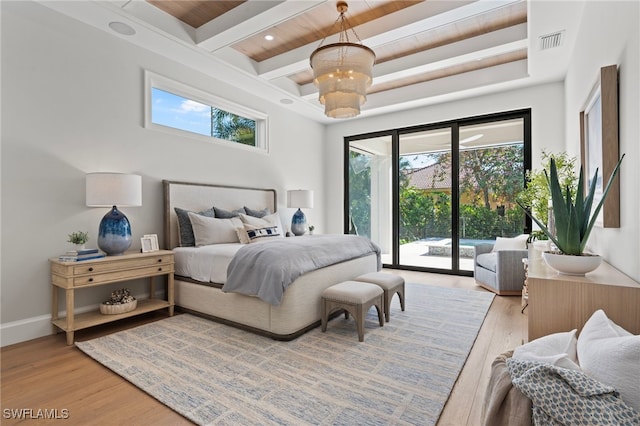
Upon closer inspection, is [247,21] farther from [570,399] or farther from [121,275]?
[570,399]

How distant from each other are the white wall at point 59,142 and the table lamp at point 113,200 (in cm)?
37

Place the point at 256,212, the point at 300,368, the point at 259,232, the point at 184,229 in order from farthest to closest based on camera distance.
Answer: the point at 256,212 < the point at 259,232 < the point at 184,229 < the point at 300,368

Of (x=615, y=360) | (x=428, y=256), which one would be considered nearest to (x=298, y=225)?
(x=428, y=256)

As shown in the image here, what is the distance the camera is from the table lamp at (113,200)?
2812 mm

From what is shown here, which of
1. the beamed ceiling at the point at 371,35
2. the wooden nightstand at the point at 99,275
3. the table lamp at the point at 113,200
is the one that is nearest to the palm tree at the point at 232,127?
the beamed ceiling at the point at 371,35

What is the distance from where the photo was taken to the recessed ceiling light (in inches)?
121

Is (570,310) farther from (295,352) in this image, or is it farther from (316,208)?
(316,208)

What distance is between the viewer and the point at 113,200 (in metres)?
2.82

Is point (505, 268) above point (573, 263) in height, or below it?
below

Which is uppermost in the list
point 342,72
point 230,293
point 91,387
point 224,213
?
point 342,72

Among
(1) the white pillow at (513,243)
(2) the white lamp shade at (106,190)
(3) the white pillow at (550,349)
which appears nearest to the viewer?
(3) the white pillow at (550,349)

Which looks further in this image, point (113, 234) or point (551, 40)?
point (551, 40)

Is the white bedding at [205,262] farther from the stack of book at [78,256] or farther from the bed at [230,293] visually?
the stack of book at [78,256]

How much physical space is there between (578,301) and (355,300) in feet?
4.90
